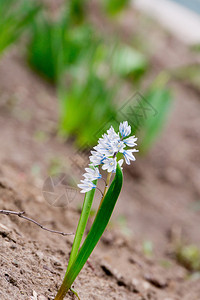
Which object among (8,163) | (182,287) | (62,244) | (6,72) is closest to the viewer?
(62,244)

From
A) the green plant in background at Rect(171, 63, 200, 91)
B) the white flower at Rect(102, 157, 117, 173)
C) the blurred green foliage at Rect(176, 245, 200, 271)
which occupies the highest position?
the green plant in background at Rect(171, 63, 200, 91)

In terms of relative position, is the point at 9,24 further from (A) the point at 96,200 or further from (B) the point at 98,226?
(B) the point at 98,226

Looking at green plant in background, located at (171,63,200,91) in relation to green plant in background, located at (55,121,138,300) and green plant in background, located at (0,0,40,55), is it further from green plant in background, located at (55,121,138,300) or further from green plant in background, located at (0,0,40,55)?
green plant in background, located at (55,121,138,300)

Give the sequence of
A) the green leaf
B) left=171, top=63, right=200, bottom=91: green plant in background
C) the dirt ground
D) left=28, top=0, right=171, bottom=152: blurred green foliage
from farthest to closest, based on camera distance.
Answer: left=171, top=63, right=200, bottom=91: green plant in background < left=28, top=0, right=171, bottom=152: blurred green foliage < the dirt ground < the green leaf

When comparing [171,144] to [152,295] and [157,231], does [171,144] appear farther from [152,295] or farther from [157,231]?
[152,295]

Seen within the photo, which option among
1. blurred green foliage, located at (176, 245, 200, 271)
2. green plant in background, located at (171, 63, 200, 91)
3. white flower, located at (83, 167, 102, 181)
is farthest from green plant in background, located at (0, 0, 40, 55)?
green plant in background, located at (171, 63, 200, 91)

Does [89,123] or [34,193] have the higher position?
[89,123]

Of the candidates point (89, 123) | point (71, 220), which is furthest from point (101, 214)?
point (89, 123)
